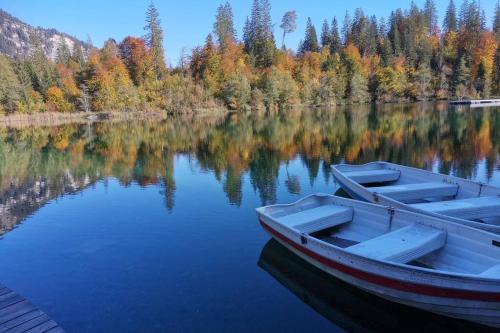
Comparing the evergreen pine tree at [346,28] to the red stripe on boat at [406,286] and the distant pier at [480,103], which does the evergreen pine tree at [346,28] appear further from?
the red stripe on boat at [406,286]

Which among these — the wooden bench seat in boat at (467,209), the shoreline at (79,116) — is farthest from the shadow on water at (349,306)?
the shoreline at (79,116)

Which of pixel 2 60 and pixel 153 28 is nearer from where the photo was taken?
pixel 2 60

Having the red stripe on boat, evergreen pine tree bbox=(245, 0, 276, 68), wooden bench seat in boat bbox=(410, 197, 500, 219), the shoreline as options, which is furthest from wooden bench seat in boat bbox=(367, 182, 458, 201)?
evergreen pine tree bbox=(245, 0, 276, 68)

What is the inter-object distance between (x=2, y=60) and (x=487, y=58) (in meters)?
103

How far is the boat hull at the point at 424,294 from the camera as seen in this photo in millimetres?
5523

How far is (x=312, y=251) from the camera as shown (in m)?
7.67

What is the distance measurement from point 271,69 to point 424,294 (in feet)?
260

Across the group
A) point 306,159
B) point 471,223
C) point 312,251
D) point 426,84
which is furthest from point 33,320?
point 426,84

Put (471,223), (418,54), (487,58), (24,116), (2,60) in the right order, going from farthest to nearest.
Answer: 1. (418,54)
2. (487,58)
3. (2,60)
4. (24,116)
5. (471,223)

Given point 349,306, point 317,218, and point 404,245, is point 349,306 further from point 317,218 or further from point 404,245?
point 317,218

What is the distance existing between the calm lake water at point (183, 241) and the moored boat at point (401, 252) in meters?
0.69

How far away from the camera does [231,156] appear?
24016 millimetres

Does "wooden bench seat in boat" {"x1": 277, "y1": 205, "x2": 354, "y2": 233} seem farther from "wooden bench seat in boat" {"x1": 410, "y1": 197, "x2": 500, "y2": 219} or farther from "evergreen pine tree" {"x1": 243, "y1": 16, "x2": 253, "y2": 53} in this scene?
"evergreen pine tree" {"x1": 243, "y1": 16, "x2": 253, "y2": 53}

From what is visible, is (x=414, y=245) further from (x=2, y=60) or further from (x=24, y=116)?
(x=2, y=60)
